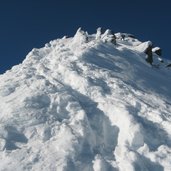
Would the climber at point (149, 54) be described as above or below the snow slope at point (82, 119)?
above

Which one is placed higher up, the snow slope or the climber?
the climber

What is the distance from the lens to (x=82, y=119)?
20.8 m

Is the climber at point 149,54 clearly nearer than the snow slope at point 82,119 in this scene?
No

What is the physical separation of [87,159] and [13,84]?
10915mm

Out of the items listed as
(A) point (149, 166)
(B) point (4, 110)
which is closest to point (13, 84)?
(B) point (4, 110)

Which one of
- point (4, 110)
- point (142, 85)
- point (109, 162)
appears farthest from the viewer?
point (142, 85)

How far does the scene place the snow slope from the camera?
17047 millimetres

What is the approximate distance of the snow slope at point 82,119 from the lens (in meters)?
17.0

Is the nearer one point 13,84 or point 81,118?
point 81,118

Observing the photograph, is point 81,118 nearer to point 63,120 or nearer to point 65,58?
point 63,120

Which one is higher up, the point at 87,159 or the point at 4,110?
the point at 4,110

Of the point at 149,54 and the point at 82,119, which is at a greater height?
the point at 149,54

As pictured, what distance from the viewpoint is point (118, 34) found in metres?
57.9

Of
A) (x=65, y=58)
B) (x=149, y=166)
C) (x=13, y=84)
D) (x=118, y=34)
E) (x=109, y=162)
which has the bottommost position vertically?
(x=149, y=166)
